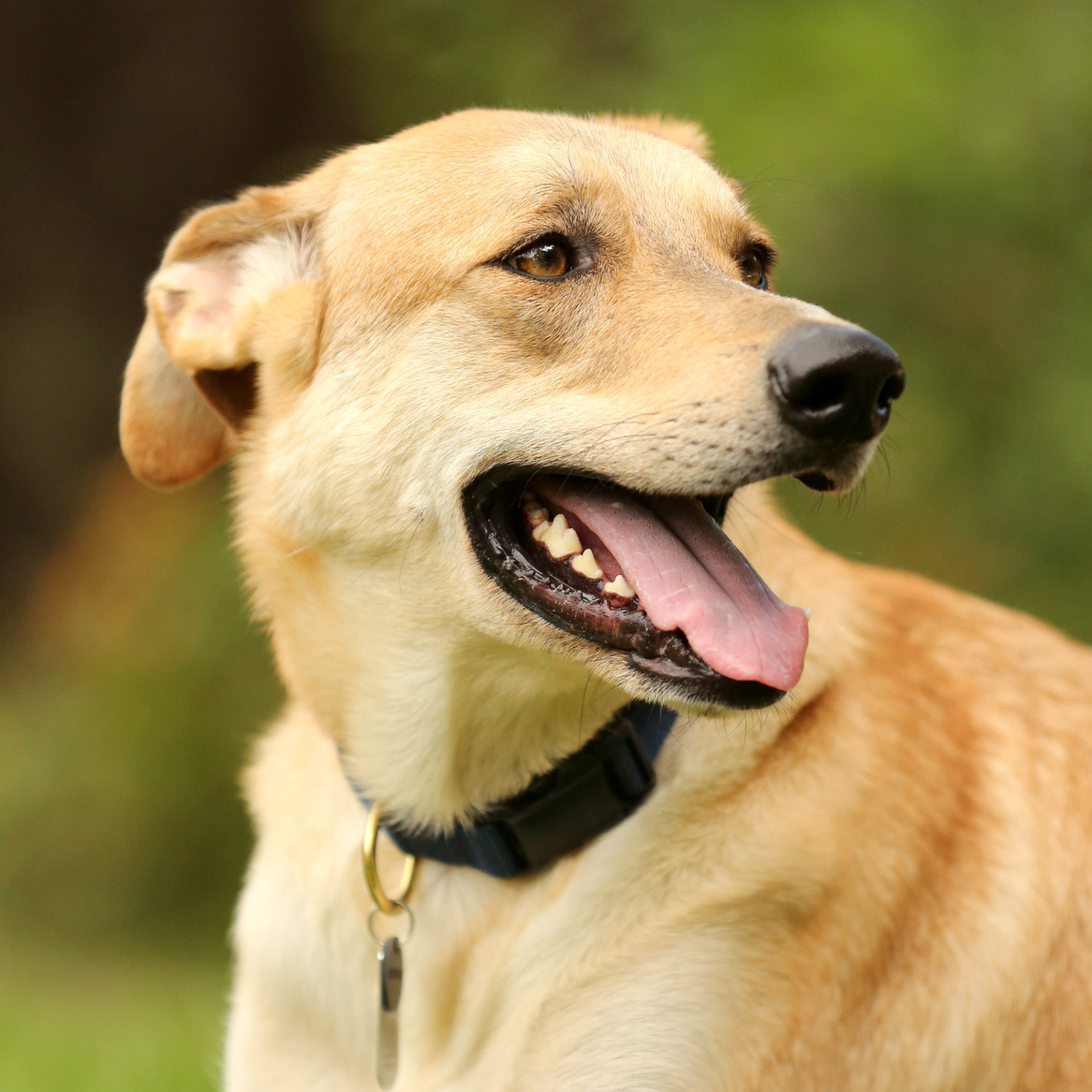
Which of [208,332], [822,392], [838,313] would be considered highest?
[822,392]

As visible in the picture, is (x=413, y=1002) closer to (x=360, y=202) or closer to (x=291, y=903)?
(x=291, y=903)

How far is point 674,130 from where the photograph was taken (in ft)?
11.1

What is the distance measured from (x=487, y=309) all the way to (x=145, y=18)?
7.65m

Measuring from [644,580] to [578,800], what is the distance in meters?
0.50

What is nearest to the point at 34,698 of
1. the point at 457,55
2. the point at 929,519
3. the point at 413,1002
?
the point at 457,55

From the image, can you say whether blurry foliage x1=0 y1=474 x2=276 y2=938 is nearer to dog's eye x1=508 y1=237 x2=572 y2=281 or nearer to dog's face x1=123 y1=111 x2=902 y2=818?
dog's face x1=123 y1=111 x2=902 y2=818

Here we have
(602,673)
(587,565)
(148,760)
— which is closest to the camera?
(602,673)

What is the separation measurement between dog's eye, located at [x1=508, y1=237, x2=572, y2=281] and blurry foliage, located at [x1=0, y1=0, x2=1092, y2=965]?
12.3 feet

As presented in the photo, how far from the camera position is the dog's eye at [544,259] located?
8.48 ft

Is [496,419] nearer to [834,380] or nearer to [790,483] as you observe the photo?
[834,380]

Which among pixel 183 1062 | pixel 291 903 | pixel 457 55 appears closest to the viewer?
pixel 291 903

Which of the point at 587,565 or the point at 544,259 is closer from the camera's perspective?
the point at 587,565

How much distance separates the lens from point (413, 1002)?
259cm

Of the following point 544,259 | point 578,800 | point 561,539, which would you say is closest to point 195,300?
point 544,259
